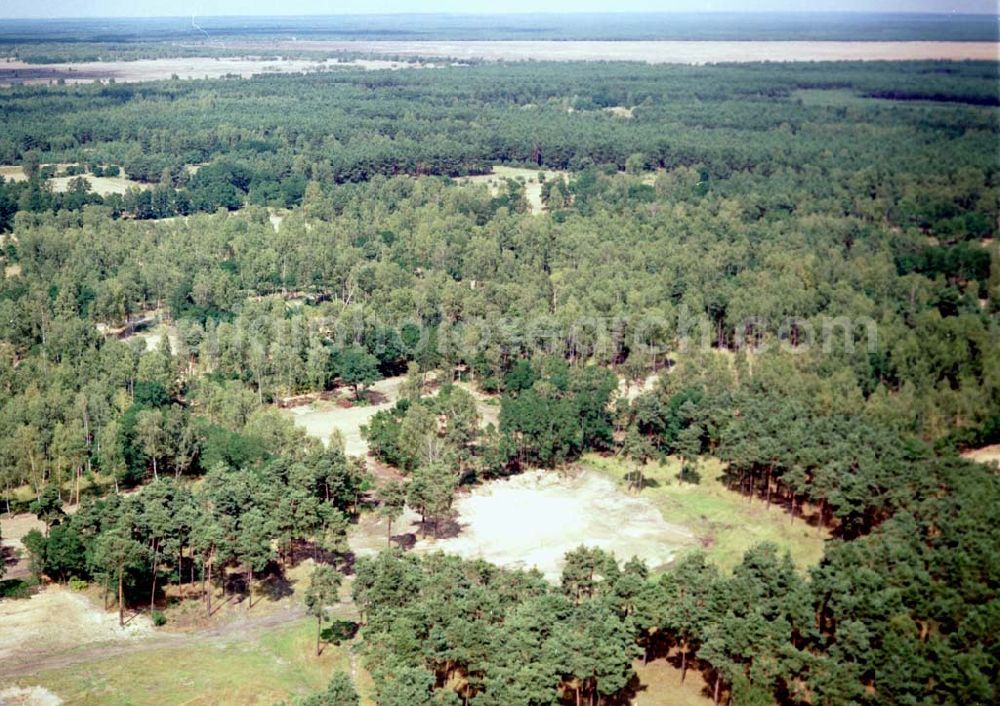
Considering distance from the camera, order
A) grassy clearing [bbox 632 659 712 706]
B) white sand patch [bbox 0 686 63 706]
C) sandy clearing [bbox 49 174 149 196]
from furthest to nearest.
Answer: sandy clearing [bbox 49 174 149 196], grassy clearing [bbox 632 659 712 706], white sand patch [bbox 0 686 63 706]

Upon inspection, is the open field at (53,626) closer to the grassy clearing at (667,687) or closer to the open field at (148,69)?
the grassy clearing at (667,687)

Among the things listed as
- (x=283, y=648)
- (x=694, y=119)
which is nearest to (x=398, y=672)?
(x=283, y=648)

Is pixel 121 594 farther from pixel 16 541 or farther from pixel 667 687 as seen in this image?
pixel 667 687

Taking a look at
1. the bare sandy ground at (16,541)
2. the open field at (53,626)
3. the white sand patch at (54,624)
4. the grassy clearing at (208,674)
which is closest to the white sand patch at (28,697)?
the grassy clearing at (208,674)

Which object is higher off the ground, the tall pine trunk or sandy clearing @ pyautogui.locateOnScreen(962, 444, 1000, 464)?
sandy clearing @ pyautogui.locateOnScreen(962, 444, 1000, 464)

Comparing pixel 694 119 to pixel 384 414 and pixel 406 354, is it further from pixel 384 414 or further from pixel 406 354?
pixel 384 414

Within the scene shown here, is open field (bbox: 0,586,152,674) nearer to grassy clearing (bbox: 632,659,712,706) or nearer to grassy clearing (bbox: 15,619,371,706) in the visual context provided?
grassy clearing (bbox: 15,619,371,706)

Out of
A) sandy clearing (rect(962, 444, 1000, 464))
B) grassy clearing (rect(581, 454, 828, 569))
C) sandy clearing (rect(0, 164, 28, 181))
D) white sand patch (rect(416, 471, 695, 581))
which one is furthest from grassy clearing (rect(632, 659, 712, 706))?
sandy clearing (rect(0, 164, 28, 181))
